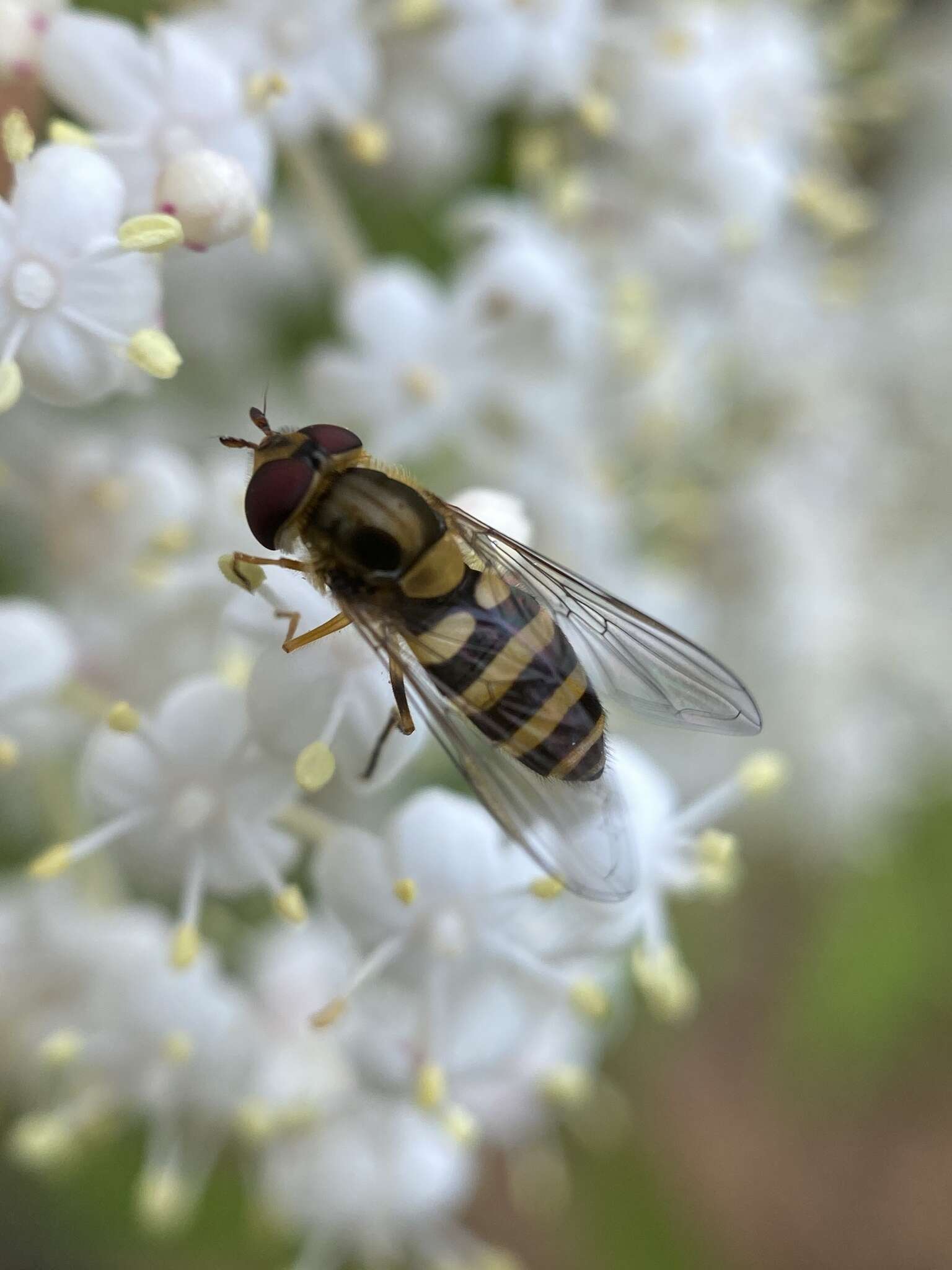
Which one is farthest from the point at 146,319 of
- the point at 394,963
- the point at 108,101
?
the point at 394,963

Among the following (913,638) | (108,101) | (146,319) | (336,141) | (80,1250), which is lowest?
(80,1250)

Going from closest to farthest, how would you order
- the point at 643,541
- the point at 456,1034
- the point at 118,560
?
the point at 456,1034 → the point at 118,560 → the point at 643,541

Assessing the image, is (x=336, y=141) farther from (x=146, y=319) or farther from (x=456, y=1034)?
(x=456, y=1034)

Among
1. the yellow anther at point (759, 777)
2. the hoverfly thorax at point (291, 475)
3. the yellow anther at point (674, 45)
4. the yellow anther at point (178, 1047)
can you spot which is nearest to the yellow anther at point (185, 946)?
the yellow anther at point (178, 1047)

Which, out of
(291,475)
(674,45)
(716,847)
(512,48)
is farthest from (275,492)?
(674,45)

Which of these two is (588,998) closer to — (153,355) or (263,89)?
Result: (153,355)

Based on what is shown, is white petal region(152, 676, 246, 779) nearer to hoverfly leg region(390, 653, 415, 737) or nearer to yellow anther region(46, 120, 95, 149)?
hoverfly leg region(390, 653, 415, 737)

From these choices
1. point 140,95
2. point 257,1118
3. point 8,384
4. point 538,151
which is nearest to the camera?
point 8,384
